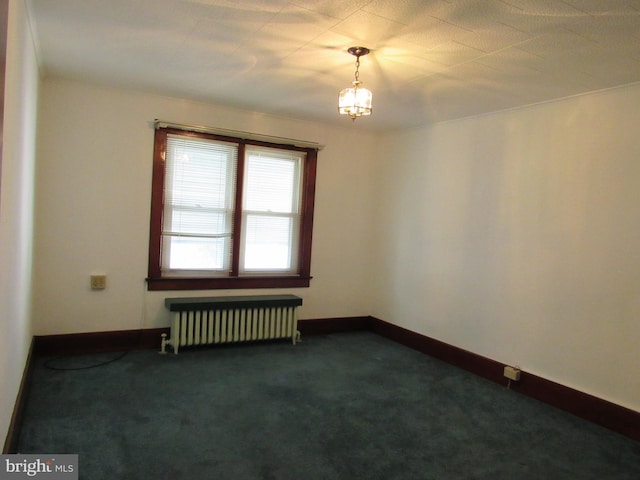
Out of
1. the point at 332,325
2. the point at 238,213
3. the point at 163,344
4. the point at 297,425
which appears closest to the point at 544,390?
the point at 297,425

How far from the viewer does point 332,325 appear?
5.21 metres

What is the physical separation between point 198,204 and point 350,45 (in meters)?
2.44

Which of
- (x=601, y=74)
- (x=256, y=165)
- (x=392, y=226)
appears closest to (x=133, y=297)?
(x=256, y=165)

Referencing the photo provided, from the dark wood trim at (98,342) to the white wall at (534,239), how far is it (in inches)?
108

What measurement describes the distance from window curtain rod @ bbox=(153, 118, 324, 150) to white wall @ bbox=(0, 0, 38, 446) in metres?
1.34

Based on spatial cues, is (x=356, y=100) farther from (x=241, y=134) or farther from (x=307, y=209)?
(x=307, y=209)

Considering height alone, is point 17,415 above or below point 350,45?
below

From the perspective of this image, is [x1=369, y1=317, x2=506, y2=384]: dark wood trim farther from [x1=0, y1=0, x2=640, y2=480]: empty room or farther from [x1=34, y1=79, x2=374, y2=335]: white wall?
[x1=34, y1=79, x2=374, y2=335]: white wall

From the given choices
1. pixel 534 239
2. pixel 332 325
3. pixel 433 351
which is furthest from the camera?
pixel 332 325

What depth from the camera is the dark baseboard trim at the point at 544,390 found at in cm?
300

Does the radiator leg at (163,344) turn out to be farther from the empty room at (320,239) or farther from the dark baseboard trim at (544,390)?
the dark baseboard trim at (544,390)

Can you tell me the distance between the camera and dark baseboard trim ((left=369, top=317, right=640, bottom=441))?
3.00m

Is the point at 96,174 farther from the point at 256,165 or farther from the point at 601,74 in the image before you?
the point at 601,74

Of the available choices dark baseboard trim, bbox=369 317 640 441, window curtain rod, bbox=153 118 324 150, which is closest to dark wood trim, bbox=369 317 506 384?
dark baseboard trim, bbox=369 317 640 441
